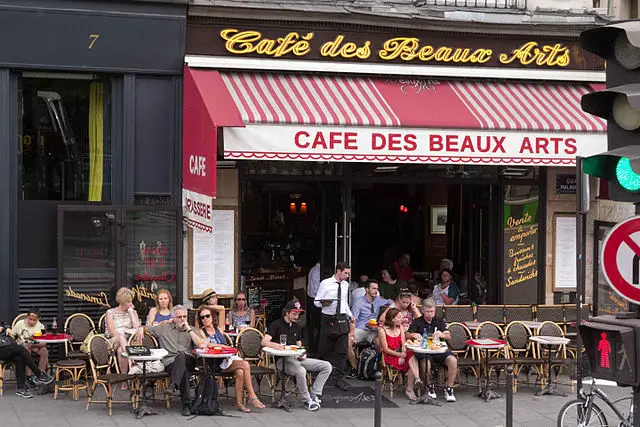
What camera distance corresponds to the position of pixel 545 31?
672 inches

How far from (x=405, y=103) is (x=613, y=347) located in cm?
1046

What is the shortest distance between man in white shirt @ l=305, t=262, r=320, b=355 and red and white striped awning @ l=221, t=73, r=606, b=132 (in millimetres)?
2908

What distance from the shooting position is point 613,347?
5.99 m

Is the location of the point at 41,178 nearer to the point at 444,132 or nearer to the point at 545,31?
the point at 444,132

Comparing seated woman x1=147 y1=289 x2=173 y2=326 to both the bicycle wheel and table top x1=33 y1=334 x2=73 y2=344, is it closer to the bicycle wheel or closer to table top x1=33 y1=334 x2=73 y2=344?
A: table top x1=33 y1=334 x2=73 y2=344

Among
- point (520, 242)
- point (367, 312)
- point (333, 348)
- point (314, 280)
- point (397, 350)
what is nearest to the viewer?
point (397, 350)

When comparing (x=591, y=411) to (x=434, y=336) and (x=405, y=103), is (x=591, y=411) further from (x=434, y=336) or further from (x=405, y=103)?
(x=405, y=103)

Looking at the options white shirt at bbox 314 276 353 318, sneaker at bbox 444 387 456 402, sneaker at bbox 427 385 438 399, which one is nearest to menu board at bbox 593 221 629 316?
sneaker at bbox 444 387 456 402

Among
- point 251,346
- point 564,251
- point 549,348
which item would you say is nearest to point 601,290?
point 564,251

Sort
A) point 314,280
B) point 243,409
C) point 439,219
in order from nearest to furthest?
1. point 243,409
2. point 314,280
3. point 439,219

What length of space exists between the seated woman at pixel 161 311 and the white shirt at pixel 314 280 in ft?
10.2

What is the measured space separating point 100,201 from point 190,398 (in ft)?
13.2

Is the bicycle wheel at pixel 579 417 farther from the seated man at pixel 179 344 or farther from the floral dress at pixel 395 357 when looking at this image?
the seated man at pixel 179 344

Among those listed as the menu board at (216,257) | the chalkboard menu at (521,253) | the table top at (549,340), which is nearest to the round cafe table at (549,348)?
A: the table top at (549,340)
